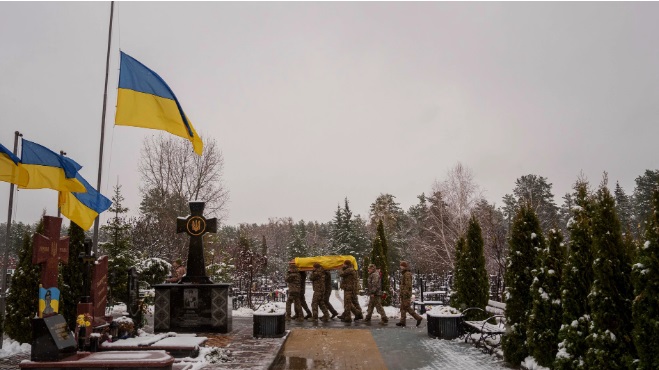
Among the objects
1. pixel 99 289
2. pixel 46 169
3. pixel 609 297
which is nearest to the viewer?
pixel 609 297

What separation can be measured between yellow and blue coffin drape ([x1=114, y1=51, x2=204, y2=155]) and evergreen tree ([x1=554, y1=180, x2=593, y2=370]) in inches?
282

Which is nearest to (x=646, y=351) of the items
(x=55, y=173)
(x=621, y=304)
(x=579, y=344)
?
(x=621, y=304)

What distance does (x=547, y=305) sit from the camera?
25.1 ft

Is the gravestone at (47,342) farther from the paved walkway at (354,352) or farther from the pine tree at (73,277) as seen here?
the pine tree at (73,277)

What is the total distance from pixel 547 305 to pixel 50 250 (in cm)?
860

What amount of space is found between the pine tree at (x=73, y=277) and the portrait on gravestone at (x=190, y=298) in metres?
2.66

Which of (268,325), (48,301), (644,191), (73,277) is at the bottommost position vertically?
(268,325)

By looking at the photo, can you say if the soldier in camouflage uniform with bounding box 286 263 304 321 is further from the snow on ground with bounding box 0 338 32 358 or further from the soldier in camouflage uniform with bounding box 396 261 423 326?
the snow on ground with bounding box 0 338 32 358

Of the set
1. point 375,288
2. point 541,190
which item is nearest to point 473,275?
point 375,288

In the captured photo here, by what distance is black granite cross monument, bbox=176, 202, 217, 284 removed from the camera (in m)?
13.5

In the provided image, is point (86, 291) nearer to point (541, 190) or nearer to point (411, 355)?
point (411, 355)

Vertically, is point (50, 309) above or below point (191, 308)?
above

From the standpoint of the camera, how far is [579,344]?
625cm

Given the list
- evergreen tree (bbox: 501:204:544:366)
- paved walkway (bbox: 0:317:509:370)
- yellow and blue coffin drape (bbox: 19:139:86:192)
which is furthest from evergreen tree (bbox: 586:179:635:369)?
yellow and blue coffin drape (bbox: 19:139:86:192)
